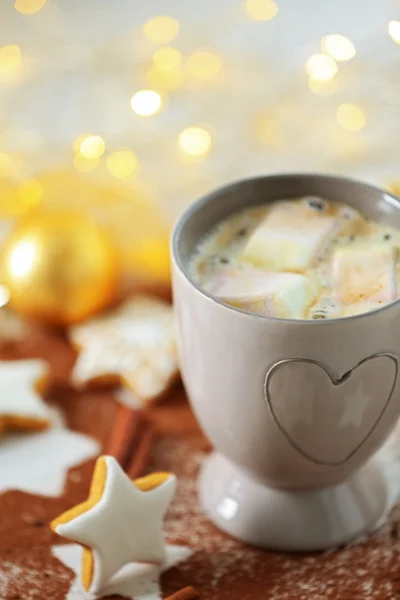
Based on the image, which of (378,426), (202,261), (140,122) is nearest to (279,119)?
(140,122)

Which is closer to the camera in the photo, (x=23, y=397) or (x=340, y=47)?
(x=23, y=397)

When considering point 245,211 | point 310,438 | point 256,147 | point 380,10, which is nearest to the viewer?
point 310,438

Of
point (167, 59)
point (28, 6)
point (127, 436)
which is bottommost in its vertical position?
point (127, 436)

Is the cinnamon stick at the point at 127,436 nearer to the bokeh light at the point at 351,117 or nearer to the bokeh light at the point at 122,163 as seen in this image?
the bokeh light at the point at 122,163

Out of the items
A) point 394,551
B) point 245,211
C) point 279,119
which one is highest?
point 245,211

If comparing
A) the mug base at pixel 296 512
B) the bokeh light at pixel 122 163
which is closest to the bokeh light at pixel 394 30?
the bokeh light at pixel 122 163

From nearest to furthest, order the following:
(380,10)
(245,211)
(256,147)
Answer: (245,211)
(380,10)
(256,147)

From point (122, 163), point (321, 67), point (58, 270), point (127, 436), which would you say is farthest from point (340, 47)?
point (127, 436)

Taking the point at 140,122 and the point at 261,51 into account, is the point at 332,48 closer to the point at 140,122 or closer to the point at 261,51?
the point at 261,51

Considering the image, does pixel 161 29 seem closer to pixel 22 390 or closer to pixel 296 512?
pixel 22 390
